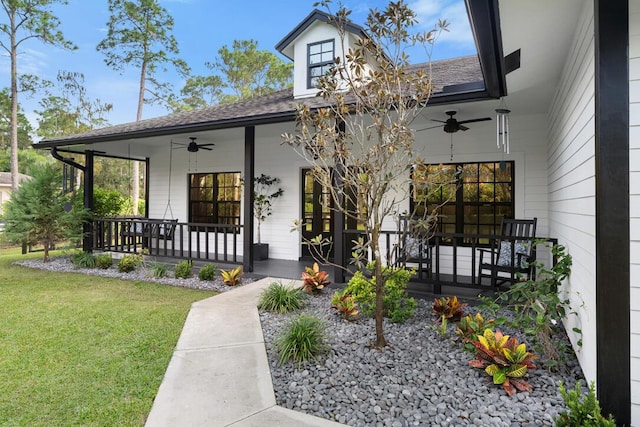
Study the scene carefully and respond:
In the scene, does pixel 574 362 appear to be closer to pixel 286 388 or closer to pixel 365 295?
pixel 365 295

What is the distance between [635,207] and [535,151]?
13.3ft

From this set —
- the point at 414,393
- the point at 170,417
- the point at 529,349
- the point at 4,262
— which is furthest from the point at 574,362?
the point at 4,262

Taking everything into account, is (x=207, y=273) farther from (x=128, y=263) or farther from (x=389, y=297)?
(x=389, y=297)

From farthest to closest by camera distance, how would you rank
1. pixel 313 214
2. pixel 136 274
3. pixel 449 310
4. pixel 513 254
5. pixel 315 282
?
pixel 313 214
pixel 136 274
pixel 315 282
pixel 513 254
pixel 449 310

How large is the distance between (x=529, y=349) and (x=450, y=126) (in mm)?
→ 3221

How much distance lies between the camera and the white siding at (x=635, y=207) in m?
2.03

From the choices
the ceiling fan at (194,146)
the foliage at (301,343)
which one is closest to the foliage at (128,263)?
the ceiling fan at (194,146)

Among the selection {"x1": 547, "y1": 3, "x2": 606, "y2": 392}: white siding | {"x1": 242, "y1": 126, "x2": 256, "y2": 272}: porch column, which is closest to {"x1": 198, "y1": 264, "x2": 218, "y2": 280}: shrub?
{"x1": 242, "y1": 126, "x2": 256, "y2": 272}: porch column

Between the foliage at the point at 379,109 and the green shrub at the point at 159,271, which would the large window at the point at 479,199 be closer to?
the foliage at the point at 379,109

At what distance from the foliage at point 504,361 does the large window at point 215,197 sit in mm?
6458

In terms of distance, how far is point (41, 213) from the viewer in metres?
7.74

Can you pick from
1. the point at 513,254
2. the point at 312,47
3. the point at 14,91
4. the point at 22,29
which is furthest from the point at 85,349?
the point at 22,29

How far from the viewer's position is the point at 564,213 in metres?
3.75

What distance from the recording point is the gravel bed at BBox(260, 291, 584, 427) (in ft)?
7.26
